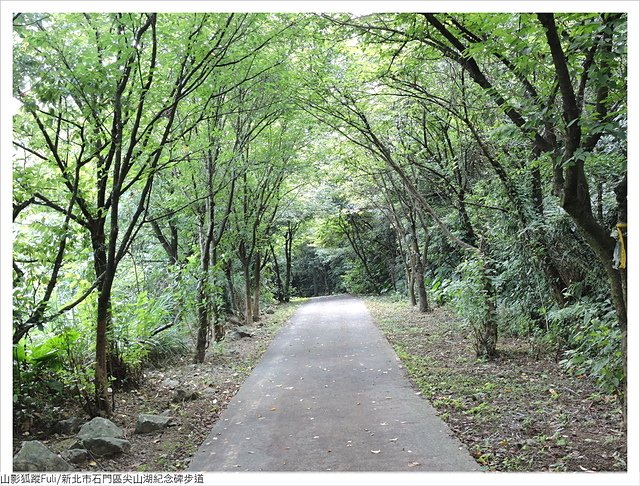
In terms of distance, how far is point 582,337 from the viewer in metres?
4.88

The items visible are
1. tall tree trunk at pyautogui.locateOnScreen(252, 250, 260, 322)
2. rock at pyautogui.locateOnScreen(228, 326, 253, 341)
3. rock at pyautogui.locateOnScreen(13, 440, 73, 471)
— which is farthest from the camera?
tall tree trunk at pyautogui.locateOnScreen(252, 250, 260, 322)

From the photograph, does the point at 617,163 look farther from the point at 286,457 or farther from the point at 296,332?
the point at 296,332

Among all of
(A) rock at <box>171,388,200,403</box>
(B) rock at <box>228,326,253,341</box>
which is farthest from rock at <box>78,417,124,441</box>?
(B) rock at <box>228,326,253,341</box>

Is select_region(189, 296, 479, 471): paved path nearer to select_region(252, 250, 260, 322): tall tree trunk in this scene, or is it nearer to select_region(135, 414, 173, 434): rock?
select_region(135, 414, 173, 434): rock

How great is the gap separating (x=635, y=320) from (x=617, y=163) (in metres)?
3.21

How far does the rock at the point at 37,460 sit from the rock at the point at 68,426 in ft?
3.64

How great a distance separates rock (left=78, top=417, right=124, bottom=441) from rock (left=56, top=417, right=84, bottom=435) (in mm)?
409

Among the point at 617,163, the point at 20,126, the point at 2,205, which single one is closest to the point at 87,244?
the point at 20,126

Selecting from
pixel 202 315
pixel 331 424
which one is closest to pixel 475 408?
pixel 331 424

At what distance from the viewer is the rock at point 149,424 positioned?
201 inches

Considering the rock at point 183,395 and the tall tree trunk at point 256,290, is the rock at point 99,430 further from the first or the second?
the tall tree trunk at point 256,290

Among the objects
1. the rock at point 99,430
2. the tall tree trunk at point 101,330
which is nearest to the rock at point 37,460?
the rock at point 99,430

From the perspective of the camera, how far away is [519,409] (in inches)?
205

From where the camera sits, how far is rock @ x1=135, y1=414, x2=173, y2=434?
5109 millimetres
